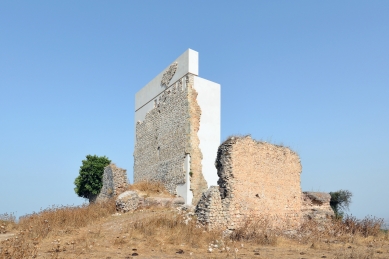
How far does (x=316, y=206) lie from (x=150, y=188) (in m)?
8.51

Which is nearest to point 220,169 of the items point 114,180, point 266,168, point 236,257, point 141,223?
point 266,168

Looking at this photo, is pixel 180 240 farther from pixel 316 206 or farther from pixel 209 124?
pixel 209 124

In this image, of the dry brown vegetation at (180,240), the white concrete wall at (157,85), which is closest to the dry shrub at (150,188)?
the dry brown vegetation at (180,240)

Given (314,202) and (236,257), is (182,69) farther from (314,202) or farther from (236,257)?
(236,257)

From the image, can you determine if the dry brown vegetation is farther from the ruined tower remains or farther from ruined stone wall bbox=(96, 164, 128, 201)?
the ruined tower remains

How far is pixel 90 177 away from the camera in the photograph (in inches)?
1128

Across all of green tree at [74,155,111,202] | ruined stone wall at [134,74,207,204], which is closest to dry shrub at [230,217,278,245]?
ruined stone wall at [134,74,207,204]

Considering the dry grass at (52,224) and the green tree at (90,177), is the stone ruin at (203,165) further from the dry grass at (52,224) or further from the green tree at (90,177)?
the green tree at (90,177)

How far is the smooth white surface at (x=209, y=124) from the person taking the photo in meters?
18.4

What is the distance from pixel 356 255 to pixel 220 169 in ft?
15.6

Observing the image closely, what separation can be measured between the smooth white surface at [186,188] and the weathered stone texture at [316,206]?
576cm

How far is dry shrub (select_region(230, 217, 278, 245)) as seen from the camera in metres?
9.68

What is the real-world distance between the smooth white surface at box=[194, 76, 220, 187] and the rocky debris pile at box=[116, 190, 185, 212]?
2.60 metres

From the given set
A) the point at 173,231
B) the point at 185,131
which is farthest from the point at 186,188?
the point at 173,231
